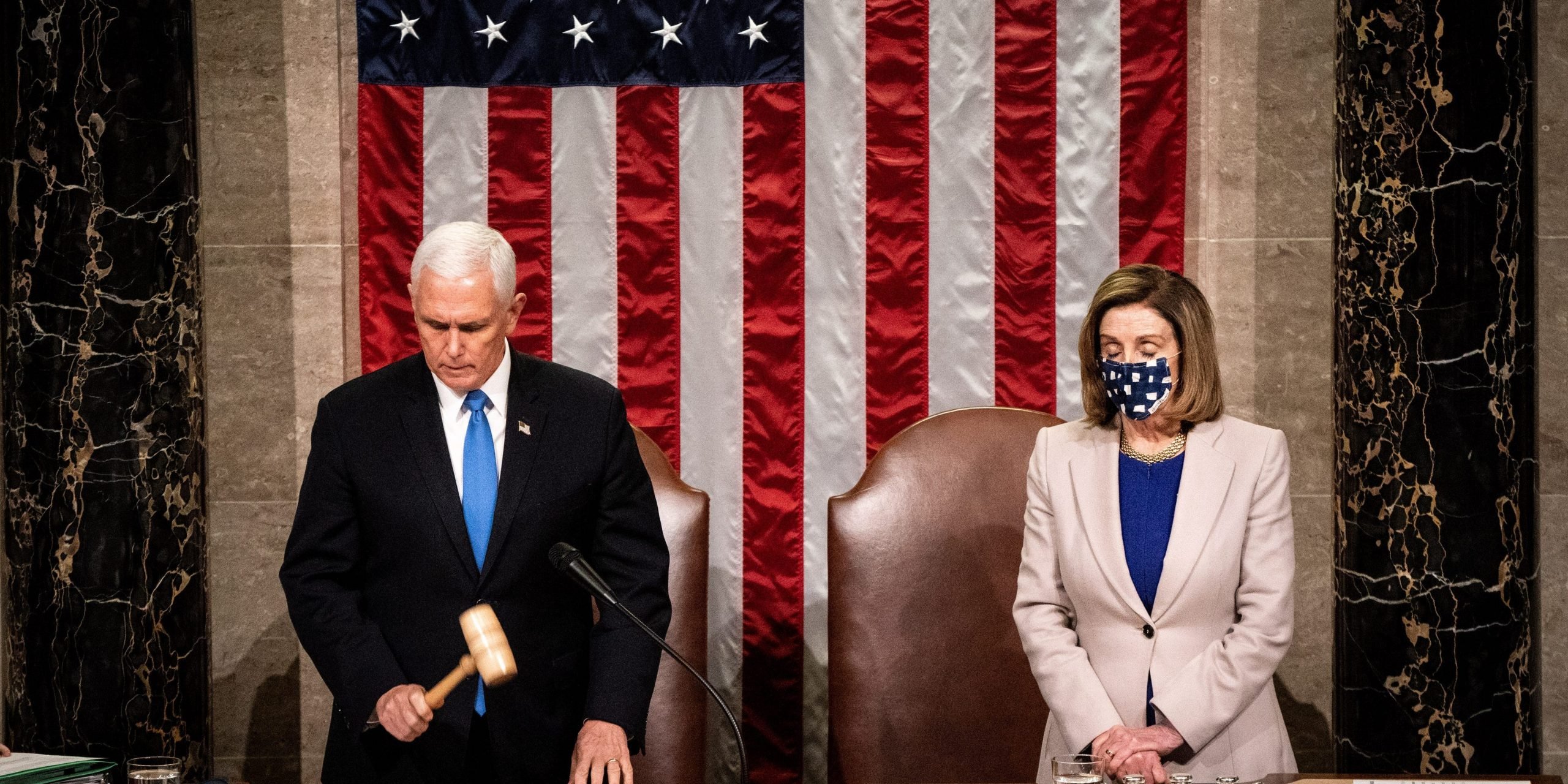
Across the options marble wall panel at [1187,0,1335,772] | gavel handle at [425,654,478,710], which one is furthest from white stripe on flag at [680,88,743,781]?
gavel handle at [425,654,478,710]

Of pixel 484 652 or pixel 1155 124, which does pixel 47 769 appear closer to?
pixel 484 652

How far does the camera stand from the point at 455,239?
2459mm

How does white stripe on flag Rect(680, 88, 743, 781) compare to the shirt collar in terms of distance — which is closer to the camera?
the shirt collar

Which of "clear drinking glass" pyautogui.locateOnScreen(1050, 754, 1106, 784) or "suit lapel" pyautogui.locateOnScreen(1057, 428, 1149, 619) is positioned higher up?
"suit lapel" pyautogui.locateOnScreen(1057, 428, 1149, 619)

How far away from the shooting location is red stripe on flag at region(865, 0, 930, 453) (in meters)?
4.03

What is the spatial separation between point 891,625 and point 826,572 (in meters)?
0.59

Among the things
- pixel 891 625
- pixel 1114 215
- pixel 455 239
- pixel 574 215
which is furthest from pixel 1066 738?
pixel 574 215

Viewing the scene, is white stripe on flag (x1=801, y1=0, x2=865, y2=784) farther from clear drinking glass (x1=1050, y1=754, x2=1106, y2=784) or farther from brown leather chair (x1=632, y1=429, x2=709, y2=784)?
clear drinking glass (x1=1050, y1=754, x2=1106, y2=784)

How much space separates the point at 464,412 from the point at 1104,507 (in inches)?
48.1

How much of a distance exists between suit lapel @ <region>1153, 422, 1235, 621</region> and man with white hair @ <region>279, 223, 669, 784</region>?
95 centimetres

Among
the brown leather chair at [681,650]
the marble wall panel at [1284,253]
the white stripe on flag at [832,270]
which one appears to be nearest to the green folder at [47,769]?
the brown leather chair at [681,650]

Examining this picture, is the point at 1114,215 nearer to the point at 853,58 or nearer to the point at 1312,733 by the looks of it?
the point at 853,58

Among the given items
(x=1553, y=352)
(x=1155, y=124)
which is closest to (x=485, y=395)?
(x=1155, y=124)

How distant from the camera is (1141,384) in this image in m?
2.77
